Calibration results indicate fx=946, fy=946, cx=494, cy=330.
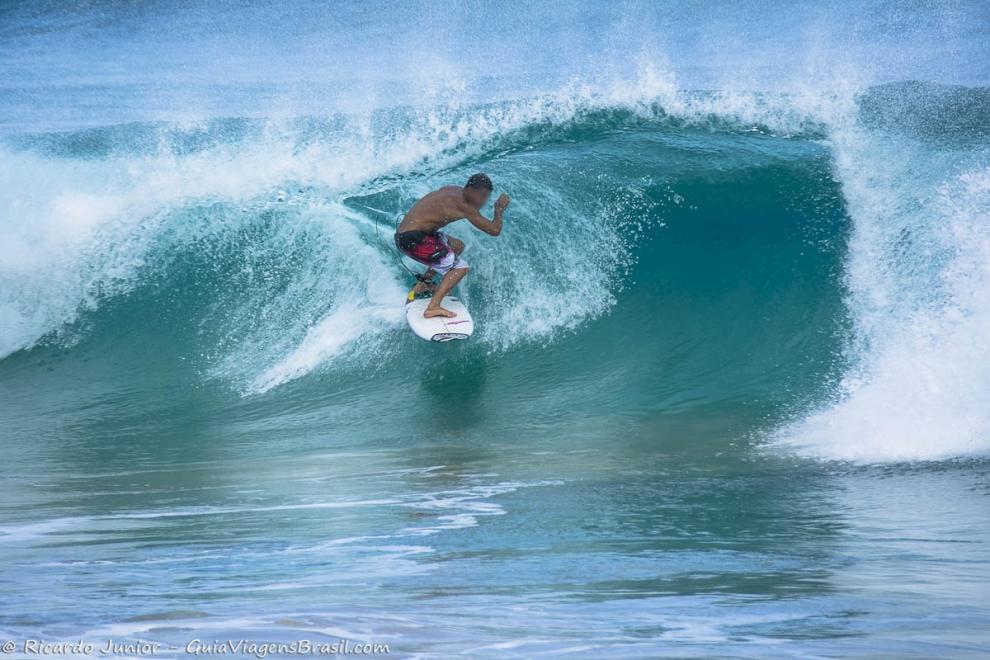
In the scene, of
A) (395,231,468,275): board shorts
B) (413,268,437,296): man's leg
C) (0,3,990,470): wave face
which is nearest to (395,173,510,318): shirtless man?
(395,231,468,275): board shorts

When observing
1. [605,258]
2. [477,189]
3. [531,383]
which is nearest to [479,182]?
[477,189]

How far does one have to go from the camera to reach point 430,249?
7379 mm

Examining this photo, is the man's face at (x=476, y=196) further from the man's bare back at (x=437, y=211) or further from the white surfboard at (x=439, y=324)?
the white surfboard at (x=439, y=324)

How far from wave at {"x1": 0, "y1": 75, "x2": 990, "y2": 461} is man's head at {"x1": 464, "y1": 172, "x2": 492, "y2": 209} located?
1356 mm

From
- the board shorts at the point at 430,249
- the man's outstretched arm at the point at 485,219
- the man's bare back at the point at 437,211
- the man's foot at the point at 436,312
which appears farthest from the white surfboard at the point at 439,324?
the man's outstretched arm at the point at 485,219

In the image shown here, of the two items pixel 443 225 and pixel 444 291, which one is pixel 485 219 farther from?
pixel 444 291

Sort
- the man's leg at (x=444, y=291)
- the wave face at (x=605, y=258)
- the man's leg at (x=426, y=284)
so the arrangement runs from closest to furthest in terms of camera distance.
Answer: the wave face at (x=605, y=258) < the man's leg at (x=444, y=291) < the man's leg at (x=426, y=284)

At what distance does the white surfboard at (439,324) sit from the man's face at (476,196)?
936 millimetres

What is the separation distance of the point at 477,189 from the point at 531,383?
1.56 m

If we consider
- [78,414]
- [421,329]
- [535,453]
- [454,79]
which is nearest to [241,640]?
[535,453]

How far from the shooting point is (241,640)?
105 inches

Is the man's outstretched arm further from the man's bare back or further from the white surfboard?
the white surfboard

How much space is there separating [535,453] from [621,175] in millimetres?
5032

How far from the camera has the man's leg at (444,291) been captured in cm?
743
